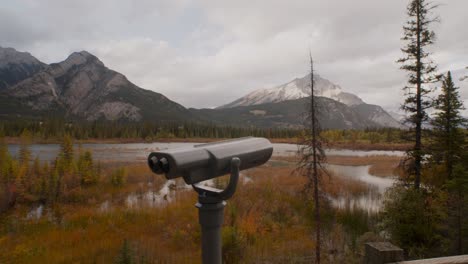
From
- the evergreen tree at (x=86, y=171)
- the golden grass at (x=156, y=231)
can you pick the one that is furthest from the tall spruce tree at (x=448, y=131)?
the evergreen tree at (x=86, y=171)

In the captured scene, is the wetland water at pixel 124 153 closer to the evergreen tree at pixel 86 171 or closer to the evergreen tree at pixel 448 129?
the evergreen tree at pixel 86 171

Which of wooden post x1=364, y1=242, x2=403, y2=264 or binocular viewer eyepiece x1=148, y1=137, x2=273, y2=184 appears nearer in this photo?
binocular viewer eyepiece x1=148, y1=137, x2=273, y2=184

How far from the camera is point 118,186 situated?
1825 cm

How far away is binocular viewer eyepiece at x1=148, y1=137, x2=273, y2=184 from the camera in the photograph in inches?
60.7

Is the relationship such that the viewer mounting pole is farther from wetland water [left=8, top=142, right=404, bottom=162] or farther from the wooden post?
wetland water [left=8, top=142, right=404, bottom=162]

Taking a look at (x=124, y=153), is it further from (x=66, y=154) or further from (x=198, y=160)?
(x=198, y=160)

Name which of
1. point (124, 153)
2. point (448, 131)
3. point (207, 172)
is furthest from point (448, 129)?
point (124, 153)

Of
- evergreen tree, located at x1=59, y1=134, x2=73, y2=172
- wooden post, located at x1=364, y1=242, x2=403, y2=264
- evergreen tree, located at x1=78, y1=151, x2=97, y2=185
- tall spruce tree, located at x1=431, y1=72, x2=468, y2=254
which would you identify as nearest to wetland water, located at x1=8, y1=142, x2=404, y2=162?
evergreen tree, located at x1=78, y1=151, x2=97, y2=185

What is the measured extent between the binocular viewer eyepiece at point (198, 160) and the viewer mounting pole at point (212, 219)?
0.11 m

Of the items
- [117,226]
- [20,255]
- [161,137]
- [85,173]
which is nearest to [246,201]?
[117,226]

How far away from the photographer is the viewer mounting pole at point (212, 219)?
1.54 meters

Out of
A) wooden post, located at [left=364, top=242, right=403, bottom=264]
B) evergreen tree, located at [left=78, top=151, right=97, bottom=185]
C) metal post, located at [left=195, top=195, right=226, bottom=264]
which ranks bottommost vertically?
evergreen tree, located at [left=78, top=151, right=97, bottom=185]

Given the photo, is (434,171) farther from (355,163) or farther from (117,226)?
(355,163)

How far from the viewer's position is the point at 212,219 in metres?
1.54
